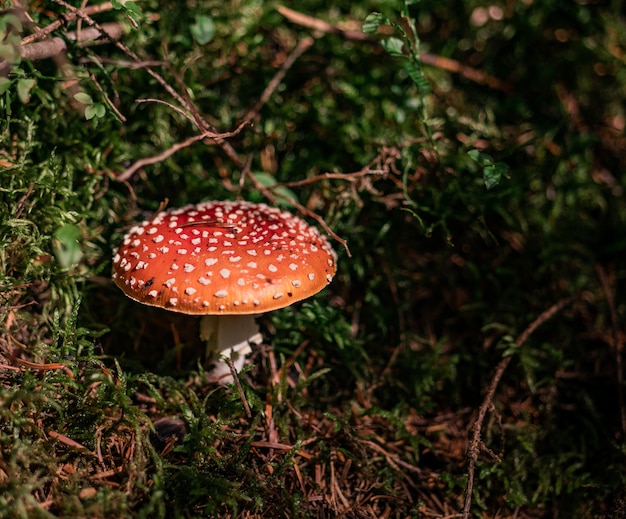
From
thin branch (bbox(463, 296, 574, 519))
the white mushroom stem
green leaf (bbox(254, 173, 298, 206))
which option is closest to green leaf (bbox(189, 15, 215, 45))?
green leaf (bbox(254, 173, 298, 206))

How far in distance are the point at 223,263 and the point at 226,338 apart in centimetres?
63

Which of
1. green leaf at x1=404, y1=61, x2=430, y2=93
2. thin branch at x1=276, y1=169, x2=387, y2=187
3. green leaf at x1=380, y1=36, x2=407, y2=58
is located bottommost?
thin branch at x1=276, y1=169, x2=387, y2=187

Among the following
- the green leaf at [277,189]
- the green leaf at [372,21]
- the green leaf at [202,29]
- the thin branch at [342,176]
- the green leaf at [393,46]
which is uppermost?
the green leaf at [372,21]

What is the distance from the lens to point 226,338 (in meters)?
2.43

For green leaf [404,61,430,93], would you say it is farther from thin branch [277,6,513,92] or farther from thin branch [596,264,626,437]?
thin branch [596,264,626,437]

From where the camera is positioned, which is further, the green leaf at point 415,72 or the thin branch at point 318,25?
the thin branch at point 318,25

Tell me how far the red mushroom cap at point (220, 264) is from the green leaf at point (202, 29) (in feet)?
4.16

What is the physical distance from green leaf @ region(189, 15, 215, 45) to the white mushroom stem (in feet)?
5.64

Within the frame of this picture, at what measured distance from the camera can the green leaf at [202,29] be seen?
113 inches

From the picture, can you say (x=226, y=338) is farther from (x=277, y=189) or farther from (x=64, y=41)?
(x=64, y=41)

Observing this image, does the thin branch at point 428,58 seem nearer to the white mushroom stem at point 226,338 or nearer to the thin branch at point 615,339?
the thin branch at point 615,339

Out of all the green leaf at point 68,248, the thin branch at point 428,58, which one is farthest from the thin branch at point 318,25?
the green leaf at point 68,248

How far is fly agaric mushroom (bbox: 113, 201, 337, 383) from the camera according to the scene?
1883 mm

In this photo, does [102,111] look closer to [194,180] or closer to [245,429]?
[194,180]
